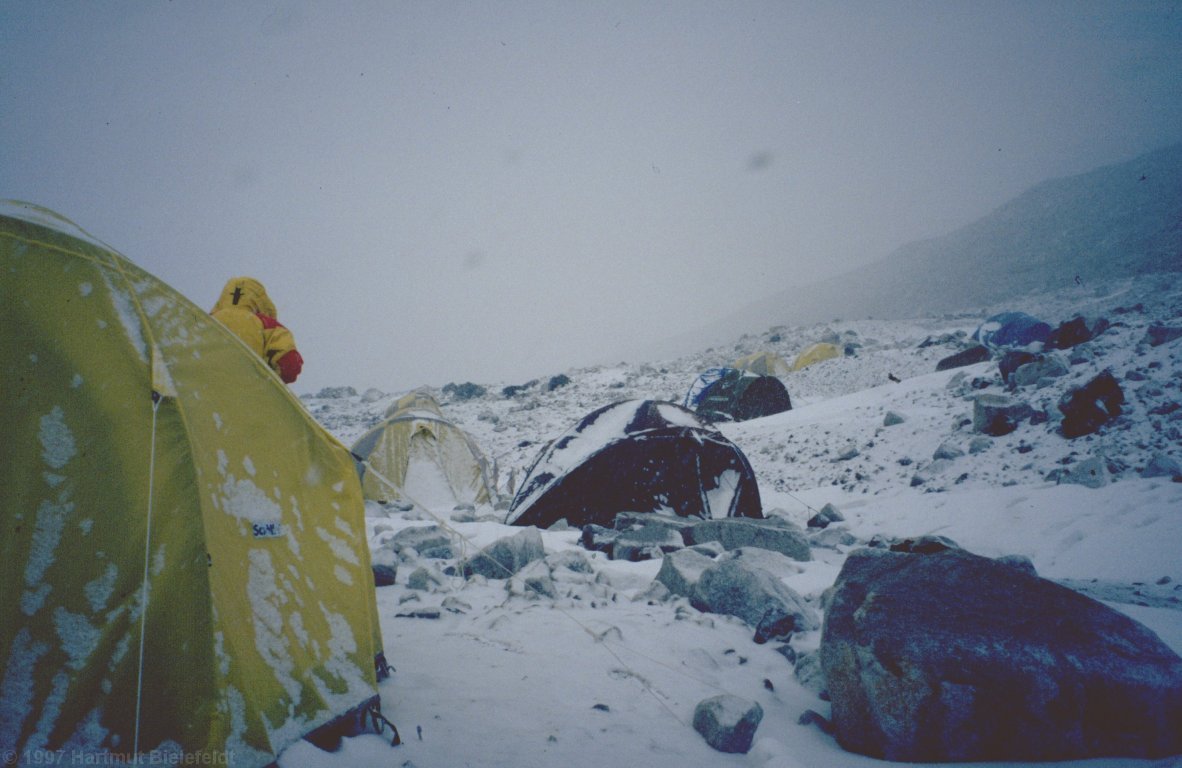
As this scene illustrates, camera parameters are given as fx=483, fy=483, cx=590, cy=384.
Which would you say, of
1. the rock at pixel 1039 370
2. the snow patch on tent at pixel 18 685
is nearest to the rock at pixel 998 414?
the rock at pixel 1039 370

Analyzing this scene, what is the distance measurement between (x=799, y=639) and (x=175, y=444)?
307cm

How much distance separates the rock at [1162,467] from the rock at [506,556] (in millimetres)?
5176

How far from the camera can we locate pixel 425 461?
24.2ft

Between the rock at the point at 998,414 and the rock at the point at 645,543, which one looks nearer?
the rock at the point at 645,543

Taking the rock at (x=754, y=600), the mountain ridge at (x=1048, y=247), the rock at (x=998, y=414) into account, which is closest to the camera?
the rock at (x=754, y=600)

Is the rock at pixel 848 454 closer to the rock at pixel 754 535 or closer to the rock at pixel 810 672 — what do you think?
the rock at pixel 754 535

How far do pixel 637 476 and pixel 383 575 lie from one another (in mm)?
2784

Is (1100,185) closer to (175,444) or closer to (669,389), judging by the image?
(669,389)

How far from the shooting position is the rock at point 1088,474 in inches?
166

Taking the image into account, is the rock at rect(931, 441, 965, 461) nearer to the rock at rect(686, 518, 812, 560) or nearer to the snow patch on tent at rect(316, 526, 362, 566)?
the rock at rect(686, 518, 812, 560)

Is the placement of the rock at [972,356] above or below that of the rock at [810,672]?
above

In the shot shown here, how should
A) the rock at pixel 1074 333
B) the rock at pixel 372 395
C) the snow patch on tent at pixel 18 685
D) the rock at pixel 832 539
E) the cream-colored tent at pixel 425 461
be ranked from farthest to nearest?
the rock at pixel 372 395 < the rock at pixel 1074 333 < the cream-colored tent at pixel 425 461 < the rock at pixel 832 539 < the snow patch on tent at pixel 18 685

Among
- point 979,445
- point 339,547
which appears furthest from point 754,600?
point 979,445

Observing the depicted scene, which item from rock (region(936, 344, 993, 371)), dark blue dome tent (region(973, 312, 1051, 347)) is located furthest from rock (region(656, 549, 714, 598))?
dark blue dome tent (region(973, 312, 1051, 347))
